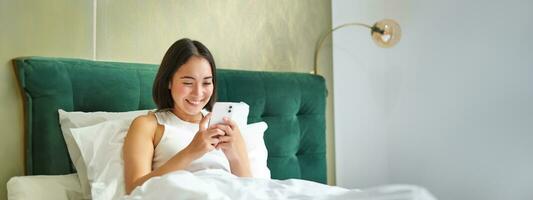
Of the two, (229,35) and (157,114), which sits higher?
(229,35)

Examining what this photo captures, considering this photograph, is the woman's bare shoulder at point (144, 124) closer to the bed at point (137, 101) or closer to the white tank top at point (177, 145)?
the white tank top at point (177, 145)

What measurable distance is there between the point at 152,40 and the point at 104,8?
9.7 inches

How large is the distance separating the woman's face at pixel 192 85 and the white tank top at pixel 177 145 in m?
0.05

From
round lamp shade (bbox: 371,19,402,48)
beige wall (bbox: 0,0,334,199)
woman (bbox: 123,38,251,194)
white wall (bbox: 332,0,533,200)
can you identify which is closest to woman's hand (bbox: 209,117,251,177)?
woman (bbox: 123,38,251,194)

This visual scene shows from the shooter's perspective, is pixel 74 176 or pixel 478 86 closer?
pixel 74 176

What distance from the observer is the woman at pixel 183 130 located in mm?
1815

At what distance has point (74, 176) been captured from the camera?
199cm

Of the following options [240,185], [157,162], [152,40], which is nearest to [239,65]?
→ [152,40]

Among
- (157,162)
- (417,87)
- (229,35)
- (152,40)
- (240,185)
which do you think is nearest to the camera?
(240,185)

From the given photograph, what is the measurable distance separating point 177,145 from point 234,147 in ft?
0.64

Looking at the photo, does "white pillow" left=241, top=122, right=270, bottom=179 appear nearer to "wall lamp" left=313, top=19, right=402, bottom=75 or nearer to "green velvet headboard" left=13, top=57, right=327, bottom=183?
"green velvet headboard" left=13, top=57, right=327, bottom=183

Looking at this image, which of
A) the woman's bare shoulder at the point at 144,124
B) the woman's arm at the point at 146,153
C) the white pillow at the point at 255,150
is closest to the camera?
the woman's arm at the point at 146,153

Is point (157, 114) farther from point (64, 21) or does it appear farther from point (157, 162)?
point (64, 21)

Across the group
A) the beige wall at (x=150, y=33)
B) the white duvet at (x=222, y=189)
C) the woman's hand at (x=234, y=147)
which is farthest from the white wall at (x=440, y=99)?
the white duvet at (x=222, y=189)
